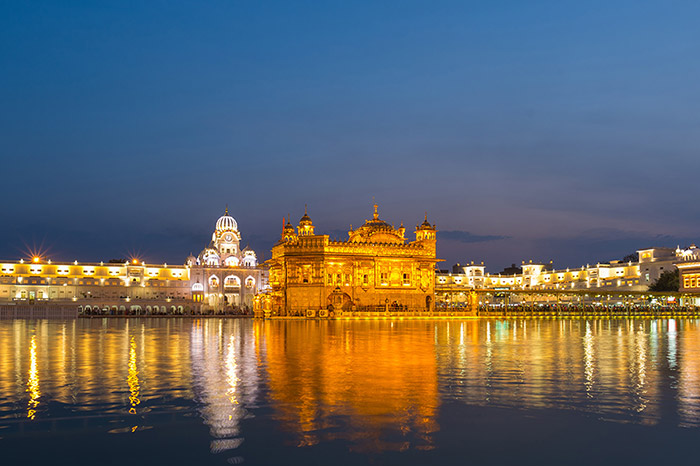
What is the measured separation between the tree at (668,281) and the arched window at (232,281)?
79.3 meters

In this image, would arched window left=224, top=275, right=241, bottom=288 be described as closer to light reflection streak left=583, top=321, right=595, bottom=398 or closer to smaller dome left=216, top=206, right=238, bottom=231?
smaller dome left=216, top=206, right=238, bottom=231

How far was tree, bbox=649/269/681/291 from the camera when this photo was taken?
121 meters

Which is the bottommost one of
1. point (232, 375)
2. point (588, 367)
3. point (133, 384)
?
point (588, 367)

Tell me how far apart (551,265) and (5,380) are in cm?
18099

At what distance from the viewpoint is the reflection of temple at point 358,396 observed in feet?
30.8

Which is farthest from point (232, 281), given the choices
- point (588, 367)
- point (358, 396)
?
point (358, 396)

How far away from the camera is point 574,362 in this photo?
19.0 metres

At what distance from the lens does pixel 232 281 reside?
414 ft

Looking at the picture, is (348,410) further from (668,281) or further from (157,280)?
(668,281)

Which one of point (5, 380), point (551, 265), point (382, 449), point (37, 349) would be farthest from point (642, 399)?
point (551, 265)

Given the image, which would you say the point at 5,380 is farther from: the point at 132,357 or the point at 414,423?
the point at 414,423

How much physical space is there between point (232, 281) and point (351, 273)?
179 feet

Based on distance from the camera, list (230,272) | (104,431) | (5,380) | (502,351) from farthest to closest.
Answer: (230,272), (502,351), (5,380), (104,431)

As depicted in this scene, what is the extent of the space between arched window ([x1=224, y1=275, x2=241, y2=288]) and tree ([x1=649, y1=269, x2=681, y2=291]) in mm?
79324
